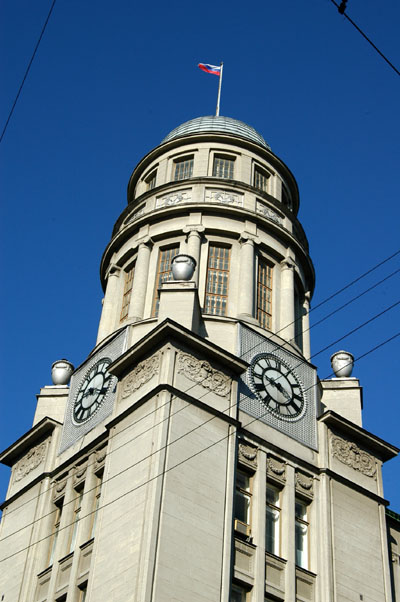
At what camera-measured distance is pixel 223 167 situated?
46.0 meters

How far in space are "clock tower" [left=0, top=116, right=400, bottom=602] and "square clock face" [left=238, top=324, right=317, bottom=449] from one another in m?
0.08

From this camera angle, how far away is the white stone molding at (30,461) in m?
37.8

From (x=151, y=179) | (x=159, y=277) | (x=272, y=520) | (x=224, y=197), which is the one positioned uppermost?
(x=151, y=179)

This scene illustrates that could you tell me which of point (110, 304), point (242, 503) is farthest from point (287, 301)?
point (242, 503)

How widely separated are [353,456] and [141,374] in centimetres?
869

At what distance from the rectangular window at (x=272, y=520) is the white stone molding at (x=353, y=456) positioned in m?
3.35

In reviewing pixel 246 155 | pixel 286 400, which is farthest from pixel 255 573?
pixel 246 155

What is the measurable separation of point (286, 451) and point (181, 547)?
7.38m

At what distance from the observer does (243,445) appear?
3319 centimetres

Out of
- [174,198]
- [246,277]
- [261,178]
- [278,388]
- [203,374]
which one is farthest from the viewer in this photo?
[261,178]

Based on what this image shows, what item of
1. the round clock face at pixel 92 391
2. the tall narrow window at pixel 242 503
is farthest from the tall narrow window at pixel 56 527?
the tall narrow window at pixel 242 503

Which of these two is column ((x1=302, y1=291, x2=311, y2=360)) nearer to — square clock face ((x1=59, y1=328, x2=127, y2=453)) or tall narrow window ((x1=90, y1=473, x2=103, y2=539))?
square clock face ((x1=59, y1=328, x2=127, y2=453))

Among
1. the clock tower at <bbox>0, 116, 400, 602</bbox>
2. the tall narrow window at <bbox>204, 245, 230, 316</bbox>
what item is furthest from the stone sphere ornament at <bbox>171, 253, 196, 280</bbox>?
the tall narrow window at <bbox>204, 245, 230, 316</bbox>

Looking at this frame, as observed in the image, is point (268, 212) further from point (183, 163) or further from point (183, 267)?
point (183, 267)
